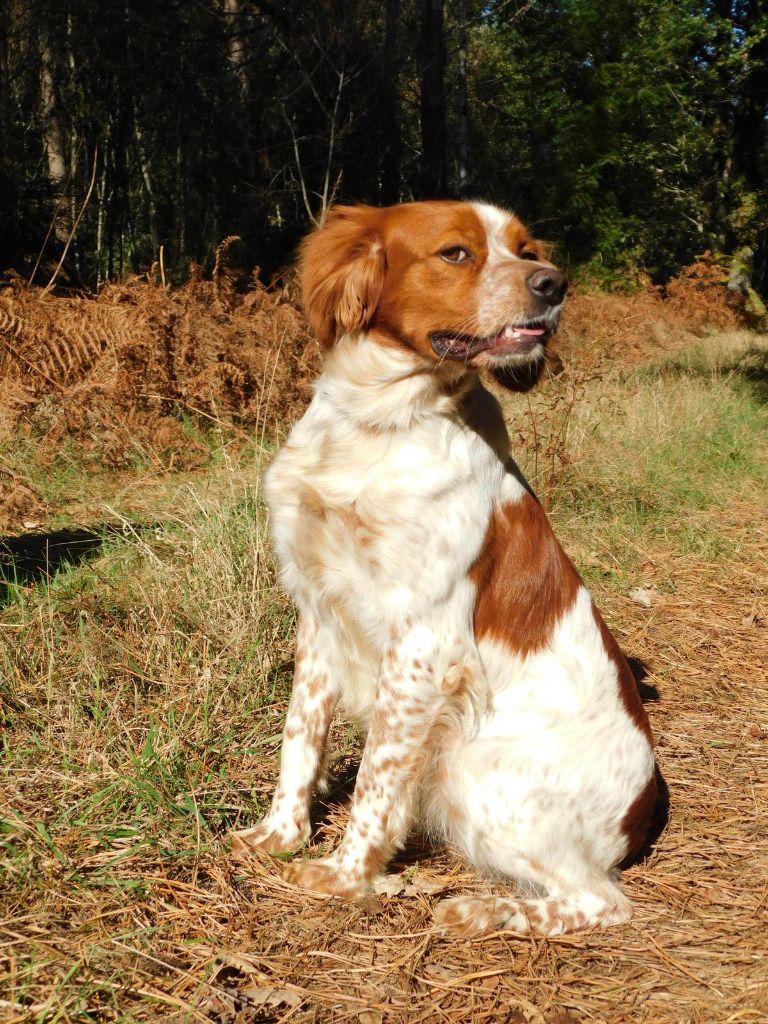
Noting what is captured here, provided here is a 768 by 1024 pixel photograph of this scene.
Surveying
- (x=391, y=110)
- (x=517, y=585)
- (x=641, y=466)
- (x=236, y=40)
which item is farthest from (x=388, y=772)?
(x=236, y=40)

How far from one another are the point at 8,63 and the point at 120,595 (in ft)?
51.7

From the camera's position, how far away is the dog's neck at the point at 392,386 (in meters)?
2.18

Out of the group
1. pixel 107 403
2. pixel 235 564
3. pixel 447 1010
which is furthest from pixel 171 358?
pixel 447 1010

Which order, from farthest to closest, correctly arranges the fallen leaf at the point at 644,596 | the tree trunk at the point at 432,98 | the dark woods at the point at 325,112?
the dark woods at the point at 325,112 → the tree trunk at the point at 432,98 → the fallen leaf at the point at 644,596

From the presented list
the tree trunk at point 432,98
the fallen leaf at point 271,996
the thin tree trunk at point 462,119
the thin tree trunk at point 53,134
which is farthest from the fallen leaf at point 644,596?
the thin tree trunk at point 462,119

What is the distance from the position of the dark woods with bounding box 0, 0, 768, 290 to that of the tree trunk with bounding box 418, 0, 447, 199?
34 mm

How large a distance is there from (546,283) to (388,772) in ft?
4.08

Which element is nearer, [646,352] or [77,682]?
[77,682]

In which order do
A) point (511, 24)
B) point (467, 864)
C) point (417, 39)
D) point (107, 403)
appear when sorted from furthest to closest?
1. point (511, 24)
2. point (417, 39)
3. point (107, 403)
4. point (467, 864)

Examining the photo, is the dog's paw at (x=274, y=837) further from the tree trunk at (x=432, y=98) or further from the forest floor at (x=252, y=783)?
the tree trunk at (x=432, y=98)

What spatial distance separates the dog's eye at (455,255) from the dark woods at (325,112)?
9034mm

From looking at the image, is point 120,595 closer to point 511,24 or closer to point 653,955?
point 653,955

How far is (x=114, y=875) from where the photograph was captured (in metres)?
2.02

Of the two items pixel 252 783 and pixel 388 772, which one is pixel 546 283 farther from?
pixel 252 783
